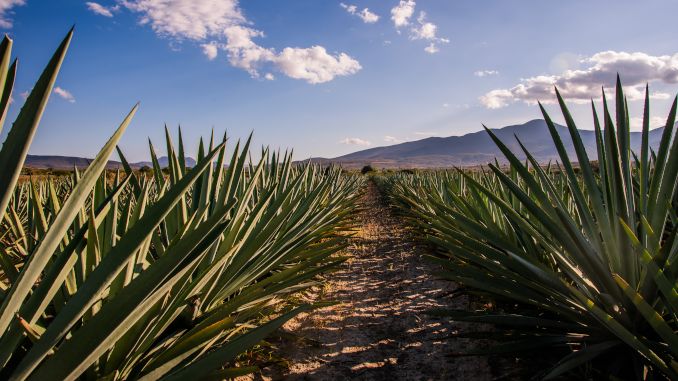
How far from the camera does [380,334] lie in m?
2.46

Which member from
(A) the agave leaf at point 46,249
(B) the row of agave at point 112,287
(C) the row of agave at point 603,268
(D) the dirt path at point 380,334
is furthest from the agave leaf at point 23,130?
(D) the dirt path at point 380,334

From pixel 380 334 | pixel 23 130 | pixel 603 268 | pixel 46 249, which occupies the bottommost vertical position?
pixel 380 334

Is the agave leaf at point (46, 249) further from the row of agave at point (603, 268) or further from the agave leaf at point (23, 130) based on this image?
the row of agave at point (603, 268)

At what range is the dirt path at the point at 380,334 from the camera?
1.98 meters

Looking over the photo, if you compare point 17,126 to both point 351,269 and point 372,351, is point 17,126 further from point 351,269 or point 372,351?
point 351,269

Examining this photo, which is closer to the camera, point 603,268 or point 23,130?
point 23,130

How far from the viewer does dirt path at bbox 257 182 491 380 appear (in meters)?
1.98

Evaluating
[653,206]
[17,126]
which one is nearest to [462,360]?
[653,206]

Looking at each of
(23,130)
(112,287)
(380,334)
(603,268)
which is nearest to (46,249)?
(23,130)

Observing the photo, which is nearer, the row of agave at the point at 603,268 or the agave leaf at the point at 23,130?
the agave leaf at the point at 23,130

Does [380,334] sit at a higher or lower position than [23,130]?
lower

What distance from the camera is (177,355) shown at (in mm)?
1219

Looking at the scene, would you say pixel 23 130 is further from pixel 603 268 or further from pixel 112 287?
pixel 603 268

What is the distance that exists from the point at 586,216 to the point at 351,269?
2.82 m
